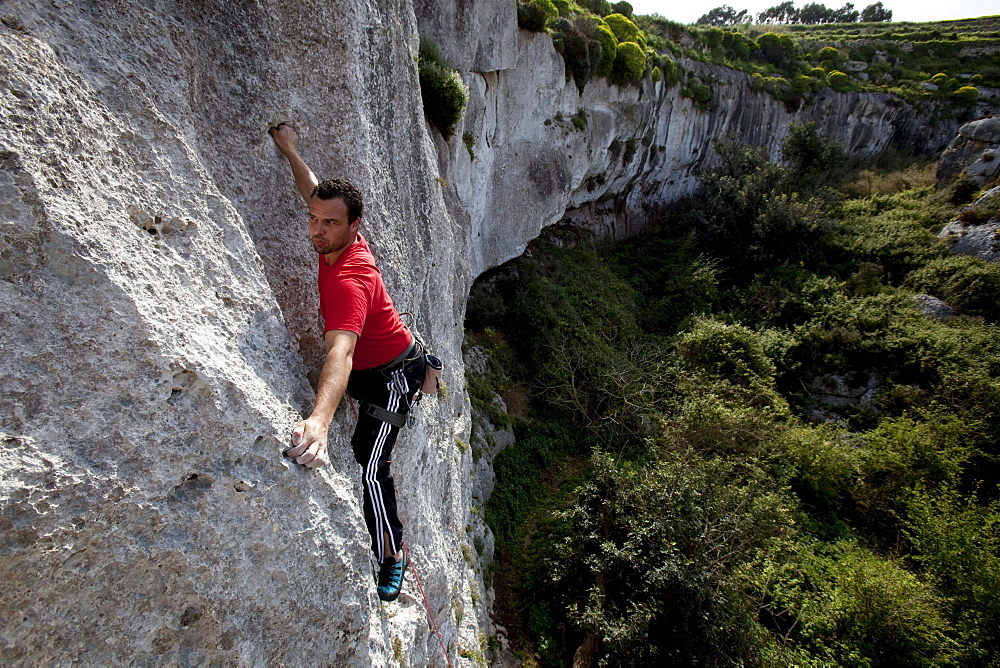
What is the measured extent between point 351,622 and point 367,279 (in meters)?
1.97

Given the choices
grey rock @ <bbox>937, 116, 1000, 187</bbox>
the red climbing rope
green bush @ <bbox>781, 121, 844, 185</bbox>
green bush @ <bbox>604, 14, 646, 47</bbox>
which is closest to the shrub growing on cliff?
the red climbing rope

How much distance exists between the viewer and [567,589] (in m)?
9.39

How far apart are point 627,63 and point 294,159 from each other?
1833 centimetres

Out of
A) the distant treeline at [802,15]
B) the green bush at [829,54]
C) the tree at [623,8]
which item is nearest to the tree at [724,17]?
the distant treeline at [802,15]

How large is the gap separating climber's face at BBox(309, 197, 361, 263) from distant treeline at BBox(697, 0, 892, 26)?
216ft

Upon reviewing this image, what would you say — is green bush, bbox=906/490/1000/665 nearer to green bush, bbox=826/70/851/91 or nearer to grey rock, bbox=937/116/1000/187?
grey rock, bbox=937/116/1000/187

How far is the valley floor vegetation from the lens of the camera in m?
8.90

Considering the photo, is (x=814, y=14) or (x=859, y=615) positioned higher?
(x=814, y=14)

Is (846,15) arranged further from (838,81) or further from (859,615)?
(859,615)

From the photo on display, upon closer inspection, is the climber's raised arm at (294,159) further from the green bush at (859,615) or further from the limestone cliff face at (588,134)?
the green bush at (859,615)

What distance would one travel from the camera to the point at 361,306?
2795 millimetres

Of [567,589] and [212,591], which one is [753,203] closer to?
[567,589]

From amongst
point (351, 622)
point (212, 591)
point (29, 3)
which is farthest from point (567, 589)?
→ point (29, 3)

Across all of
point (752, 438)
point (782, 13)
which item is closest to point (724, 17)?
point (782, 13)
